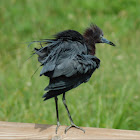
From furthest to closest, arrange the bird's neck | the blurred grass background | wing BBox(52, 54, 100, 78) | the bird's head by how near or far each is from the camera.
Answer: the blurred grass background < the bird's head < the bird's neck < wing BBox(52, 54, 100, 78)

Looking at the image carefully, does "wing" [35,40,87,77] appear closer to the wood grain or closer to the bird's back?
the bird's back

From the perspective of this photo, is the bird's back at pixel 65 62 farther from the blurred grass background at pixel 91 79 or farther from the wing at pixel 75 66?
the blurred grass background at pixel 91 79

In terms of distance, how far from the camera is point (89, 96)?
375cm

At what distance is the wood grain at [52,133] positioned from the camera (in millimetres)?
2152

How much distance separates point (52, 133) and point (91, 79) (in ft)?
5.25

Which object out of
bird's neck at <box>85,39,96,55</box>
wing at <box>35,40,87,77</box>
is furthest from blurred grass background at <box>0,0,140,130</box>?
bird's neck at <box>85,39,96,55</box>

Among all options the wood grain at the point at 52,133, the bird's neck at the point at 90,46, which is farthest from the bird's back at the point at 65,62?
the wood grain at the point at 52,133

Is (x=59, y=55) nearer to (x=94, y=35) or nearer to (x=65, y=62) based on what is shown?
(x=65, y=62)

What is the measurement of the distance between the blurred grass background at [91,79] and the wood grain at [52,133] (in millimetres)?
534

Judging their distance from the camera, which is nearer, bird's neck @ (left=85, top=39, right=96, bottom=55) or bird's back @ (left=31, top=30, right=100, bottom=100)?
bird's back @ (left=31, top=30, right=100, bottom=100)

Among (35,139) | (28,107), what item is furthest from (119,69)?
(35,139)

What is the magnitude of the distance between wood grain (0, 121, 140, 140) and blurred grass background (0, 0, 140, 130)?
534mm

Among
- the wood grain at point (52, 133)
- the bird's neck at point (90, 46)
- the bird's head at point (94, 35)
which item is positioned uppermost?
the bird's head at point (94, 35)

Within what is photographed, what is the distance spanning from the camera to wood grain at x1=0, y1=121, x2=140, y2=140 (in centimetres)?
215
